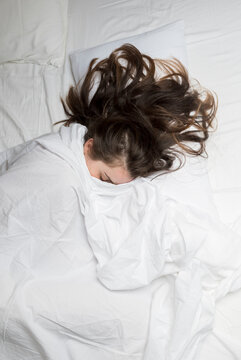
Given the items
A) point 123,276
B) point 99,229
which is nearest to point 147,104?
point 99,229

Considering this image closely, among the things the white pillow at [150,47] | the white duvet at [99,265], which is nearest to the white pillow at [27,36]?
the white pillow at [150,47]

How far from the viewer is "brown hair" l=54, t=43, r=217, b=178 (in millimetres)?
1366

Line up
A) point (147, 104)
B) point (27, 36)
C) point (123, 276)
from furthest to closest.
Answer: point (27, 36), point (147, 104), point (123, 276)

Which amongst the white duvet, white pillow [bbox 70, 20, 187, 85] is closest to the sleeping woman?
the white duvet

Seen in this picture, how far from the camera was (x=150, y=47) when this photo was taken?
5.08 ft

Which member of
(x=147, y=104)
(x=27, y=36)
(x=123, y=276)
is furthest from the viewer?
(x=27, y=36)

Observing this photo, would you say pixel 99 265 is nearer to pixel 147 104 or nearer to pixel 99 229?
pixel 99 229

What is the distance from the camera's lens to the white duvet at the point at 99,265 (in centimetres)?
110

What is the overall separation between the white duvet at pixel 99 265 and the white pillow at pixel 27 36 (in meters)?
0.49

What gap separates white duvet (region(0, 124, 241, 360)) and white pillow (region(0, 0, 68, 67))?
495mm

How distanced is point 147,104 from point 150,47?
0.72 feet

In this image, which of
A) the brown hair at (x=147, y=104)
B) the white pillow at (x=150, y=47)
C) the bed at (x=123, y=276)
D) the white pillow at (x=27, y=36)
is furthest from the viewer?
the white pillow at (x=27, y=36)

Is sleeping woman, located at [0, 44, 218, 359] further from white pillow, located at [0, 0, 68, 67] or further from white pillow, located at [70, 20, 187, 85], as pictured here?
white pillow, located at [0, 0, 68, 67]

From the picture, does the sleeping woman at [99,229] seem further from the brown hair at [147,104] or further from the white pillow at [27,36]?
the white pillow at [27,36]
